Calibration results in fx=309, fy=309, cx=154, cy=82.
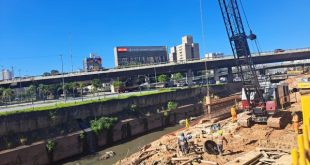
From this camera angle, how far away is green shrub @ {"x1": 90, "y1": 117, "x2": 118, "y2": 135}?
37.9 meters

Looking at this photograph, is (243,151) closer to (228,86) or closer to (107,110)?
(107,110)

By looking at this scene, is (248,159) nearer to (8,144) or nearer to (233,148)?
(233,148)

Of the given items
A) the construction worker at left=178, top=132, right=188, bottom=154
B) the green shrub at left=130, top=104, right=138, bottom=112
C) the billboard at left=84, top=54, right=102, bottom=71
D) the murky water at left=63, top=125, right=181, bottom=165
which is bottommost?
the murky water at left=63, top=125, right=181, bottom=165

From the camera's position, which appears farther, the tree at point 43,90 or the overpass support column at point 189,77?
the overpass support column at point 189,77

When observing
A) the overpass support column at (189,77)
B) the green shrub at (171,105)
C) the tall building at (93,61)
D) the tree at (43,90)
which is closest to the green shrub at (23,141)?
the green shrub at (171,105)

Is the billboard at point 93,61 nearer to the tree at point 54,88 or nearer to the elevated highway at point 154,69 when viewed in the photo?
the tree at point 54,88

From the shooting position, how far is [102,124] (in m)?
38.6

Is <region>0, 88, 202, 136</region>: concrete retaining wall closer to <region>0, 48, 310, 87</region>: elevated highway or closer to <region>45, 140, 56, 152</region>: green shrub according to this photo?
<region>45, 140, 56, 152</region>: green shrub

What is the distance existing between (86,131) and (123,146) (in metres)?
4.79

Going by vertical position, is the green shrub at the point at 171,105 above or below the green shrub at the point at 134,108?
below

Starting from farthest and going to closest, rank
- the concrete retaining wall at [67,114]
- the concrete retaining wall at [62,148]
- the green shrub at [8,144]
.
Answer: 1. the concrete retaining wall at [67,114]
2. the green shrub at [8,144]
3. the concrete retaining wall at [62,148]

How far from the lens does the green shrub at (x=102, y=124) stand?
124 feet

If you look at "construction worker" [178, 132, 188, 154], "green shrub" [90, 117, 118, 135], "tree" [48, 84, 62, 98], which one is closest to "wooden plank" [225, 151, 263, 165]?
"construction worker" [178, 132, 188, 154]

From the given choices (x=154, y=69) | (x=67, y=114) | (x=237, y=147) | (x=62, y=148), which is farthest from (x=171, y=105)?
(x=154, y=69)
